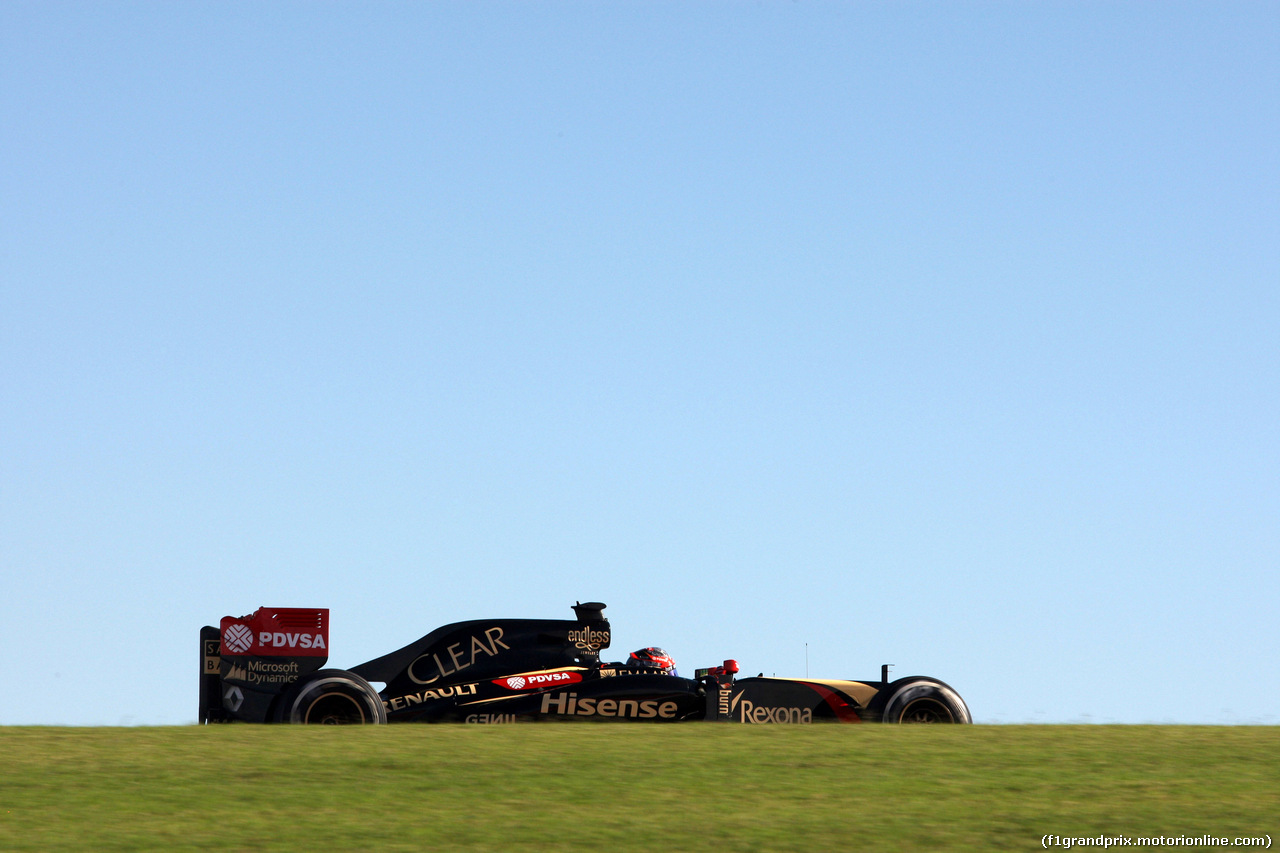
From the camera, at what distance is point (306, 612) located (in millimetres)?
14109

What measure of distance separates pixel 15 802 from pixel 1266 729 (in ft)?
36.4

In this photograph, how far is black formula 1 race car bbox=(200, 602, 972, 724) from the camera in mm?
14047

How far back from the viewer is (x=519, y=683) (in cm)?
1432

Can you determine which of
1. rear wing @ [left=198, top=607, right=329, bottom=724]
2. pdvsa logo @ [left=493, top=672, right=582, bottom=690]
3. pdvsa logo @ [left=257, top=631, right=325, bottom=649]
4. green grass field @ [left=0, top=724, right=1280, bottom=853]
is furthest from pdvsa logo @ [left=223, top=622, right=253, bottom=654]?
pdvsa logo @ [left=493, top=672, right=582, bottom=690]

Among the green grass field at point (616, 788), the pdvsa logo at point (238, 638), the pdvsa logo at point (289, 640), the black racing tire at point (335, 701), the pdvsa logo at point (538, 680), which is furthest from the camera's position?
the pdvsa logo at point (538, 680)

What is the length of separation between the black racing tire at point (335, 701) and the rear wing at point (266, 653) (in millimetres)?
763

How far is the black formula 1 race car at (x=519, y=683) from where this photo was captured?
14047mm

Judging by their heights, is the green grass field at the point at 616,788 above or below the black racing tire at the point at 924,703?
below

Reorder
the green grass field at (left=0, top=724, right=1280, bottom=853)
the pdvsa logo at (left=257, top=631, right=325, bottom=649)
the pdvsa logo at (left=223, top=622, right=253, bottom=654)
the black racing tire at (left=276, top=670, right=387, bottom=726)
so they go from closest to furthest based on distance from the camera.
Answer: the green grass field at (left=0, top=724, right=1280, bottom=853) → the black racing tire at (left=276, top=670, right=387, bottom=726) → the pdvsa logo at (left=257, top=631, right=325, bottom=649) → the pdvsa logo at (left=223, top=622, right=253, bottom=654)

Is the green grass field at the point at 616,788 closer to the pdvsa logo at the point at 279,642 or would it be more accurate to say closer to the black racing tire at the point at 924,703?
the black racing tire at the point at 924,703

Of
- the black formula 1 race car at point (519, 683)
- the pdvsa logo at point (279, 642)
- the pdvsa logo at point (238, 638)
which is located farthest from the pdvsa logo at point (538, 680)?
the pdvsa logo at point (238, 638)

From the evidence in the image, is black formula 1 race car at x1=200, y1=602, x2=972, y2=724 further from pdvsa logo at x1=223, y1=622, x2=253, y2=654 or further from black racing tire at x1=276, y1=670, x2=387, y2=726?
black racing tire at x1=276, y1=670, x2=387, y2=726

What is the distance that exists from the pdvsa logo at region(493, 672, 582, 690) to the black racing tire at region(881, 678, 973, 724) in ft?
11.1

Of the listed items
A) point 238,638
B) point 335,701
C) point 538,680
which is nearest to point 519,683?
point 538,680
